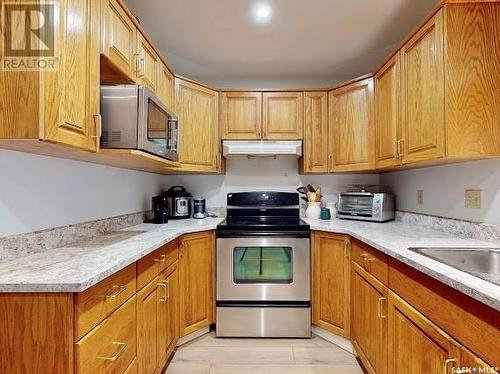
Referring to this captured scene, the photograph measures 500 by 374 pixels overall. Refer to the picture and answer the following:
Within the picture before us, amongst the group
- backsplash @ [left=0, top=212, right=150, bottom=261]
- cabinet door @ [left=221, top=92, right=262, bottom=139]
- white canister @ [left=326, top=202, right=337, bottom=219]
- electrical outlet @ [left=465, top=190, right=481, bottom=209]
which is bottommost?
backsplash @ [left=0, top=212, right=150, bottom=261]

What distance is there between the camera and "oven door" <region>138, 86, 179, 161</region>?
157cm

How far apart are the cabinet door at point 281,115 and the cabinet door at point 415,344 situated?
1.81m

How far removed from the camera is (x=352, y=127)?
2.77 metres

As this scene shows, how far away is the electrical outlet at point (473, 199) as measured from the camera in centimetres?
181

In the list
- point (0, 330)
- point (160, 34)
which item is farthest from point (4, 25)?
point (160, 34)

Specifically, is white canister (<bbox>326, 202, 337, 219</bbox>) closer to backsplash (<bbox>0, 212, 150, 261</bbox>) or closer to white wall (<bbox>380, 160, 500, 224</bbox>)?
white wall (<bbox>380, 160, 500, 224</bbox>)

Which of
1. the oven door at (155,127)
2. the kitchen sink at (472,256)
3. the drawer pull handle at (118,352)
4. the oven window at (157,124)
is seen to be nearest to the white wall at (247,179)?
the oven door at (155,127)

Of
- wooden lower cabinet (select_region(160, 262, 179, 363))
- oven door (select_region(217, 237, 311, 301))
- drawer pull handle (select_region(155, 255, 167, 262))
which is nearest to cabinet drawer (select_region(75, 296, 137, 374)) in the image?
drawer pull handle (select_region(155, 255, 167, 262))

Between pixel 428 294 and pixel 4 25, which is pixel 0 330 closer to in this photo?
pixel 4 25

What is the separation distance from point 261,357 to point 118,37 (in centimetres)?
219

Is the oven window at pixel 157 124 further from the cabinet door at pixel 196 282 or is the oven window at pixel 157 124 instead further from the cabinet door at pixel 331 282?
the cabinet door at pixel 331 282

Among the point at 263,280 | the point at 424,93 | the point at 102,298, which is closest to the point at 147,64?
the point at 102,298

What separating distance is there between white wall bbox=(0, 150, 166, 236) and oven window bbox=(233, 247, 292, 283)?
98 cm

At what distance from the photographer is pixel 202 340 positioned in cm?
249
